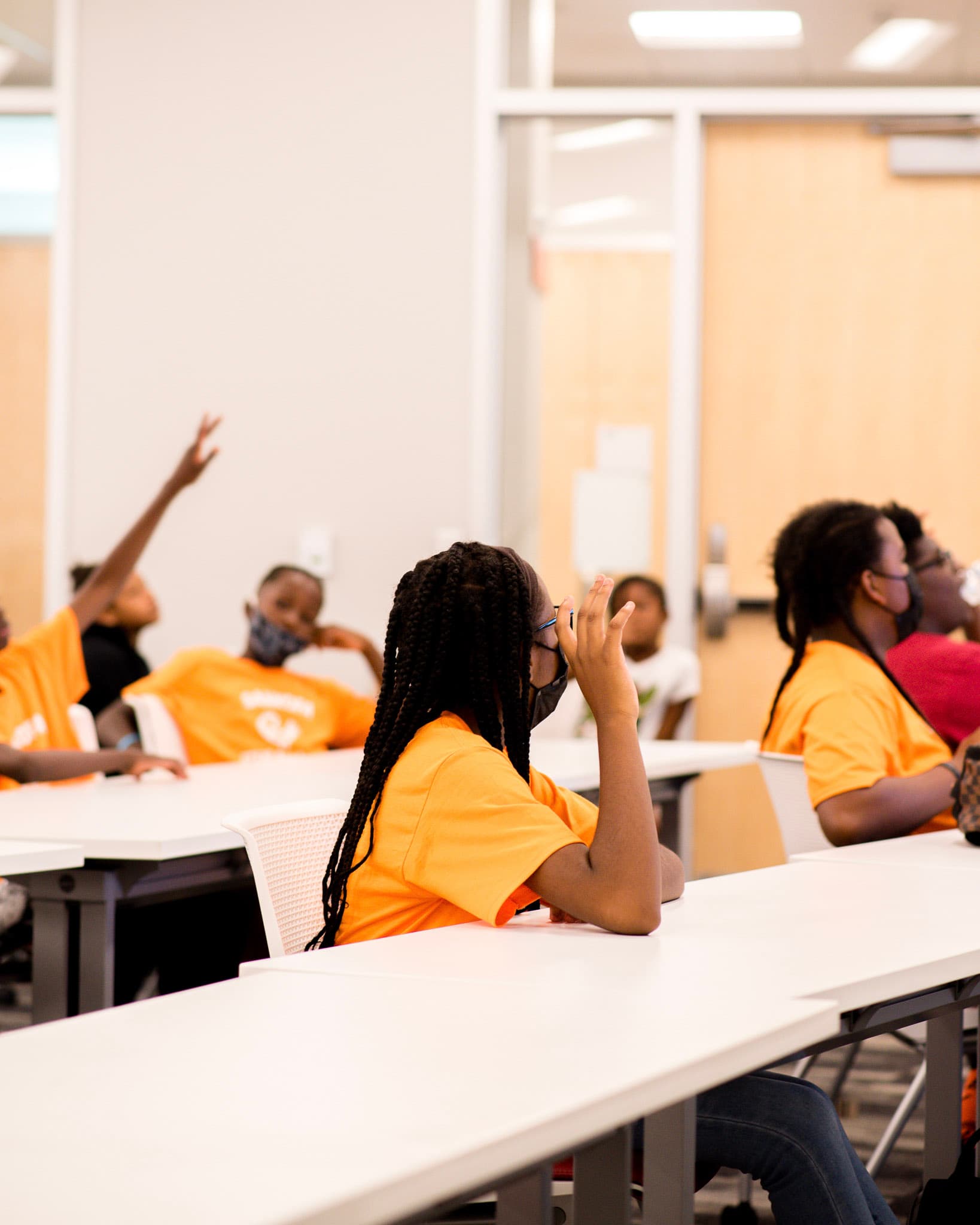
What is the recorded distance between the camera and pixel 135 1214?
2.71 feet

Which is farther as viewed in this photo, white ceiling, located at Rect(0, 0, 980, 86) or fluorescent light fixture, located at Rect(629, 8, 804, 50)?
fluorescent light fixture, located at Rect(629, 8, 804, 50)

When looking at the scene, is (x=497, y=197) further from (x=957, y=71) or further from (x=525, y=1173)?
(x=525, y=1173)

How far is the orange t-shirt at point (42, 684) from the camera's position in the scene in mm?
3111

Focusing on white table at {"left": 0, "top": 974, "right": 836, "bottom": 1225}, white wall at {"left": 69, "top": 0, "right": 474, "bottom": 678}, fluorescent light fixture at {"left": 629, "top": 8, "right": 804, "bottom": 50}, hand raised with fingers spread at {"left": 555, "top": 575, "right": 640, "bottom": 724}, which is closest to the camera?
white table at {"left": 0, "top": 974, "right": 836, "bottom": 1225}

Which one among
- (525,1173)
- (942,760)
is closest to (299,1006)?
(525,1173)

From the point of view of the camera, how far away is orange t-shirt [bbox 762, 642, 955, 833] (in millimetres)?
2453

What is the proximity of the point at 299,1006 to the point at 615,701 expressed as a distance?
537mm

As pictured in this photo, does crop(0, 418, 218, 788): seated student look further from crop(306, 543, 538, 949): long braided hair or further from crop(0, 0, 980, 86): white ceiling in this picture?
crop(0, 0, 980, 86): white ceiling

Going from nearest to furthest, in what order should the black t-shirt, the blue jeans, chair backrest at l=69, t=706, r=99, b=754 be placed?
the blue jeans, chair backrest at l=69, t=706, r=99, b=754, the black t-shirt

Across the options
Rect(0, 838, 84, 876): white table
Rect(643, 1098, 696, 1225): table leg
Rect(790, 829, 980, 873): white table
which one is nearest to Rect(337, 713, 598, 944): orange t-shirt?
Rect(643, 1098, 696, 1225): table leg

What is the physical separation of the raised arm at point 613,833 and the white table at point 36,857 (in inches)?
32.3

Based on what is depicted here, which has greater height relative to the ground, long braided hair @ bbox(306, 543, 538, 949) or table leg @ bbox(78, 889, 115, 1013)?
long braided hair @ bbox(306, 543, 538, 949)

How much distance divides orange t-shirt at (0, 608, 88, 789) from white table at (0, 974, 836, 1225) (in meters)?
1.91

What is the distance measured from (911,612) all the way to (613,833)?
1.45 metres
